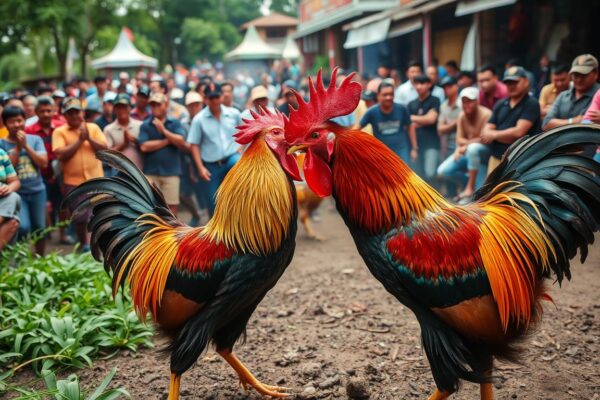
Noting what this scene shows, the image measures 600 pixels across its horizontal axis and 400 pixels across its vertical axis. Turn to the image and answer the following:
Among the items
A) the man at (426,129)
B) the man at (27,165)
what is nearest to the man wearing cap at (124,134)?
the man at (27,165)

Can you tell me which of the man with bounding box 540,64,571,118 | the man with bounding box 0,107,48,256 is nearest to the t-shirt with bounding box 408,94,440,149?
the man with bounding box 540,64,571,118

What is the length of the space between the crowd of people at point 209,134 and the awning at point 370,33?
8283 mm

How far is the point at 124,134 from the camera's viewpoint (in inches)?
263

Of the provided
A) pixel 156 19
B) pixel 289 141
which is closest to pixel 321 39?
pixel 156 19

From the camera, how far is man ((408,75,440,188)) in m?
8.21

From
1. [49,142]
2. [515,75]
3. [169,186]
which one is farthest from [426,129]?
[49,142]

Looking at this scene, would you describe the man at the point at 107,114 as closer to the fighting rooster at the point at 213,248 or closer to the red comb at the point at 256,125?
the fighting rooster at the point at 213,248

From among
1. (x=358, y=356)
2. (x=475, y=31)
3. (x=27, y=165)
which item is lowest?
(x=358, y=356)

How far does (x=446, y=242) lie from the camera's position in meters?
2.67

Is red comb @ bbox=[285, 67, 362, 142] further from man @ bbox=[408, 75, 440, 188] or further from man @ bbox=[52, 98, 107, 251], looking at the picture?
man @ bbox=[408, 75, 440, 188]

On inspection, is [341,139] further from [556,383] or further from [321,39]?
[321,39]

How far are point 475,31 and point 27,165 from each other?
32.0 feet

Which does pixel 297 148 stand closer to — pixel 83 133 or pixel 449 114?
pixel 83 133

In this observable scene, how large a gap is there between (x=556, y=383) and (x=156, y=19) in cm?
4807
